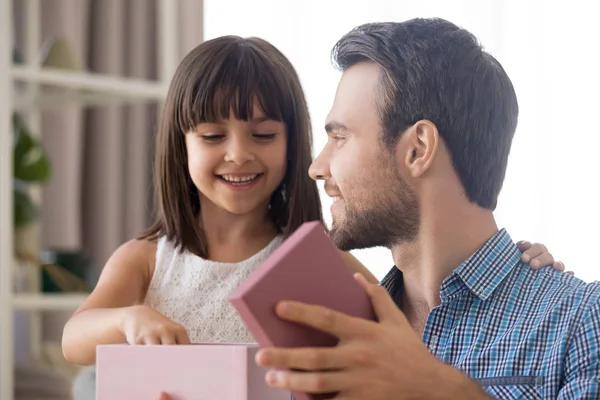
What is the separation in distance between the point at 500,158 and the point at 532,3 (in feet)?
6.08

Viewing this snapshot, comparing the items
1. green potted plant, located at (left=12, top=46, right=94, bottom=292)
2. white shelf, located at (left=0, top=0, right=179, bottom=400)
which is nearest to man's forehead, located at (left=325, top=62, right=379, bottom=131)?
white shelf, located at (left=0, top=0, right=179, bottom=400)

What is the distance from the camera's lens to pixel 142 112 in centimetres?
Result: 302

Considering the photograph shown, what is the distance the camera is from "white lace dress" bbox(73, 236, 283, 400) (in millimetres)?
1785

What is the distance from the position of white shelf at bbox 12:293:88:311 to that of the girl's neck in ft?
2.67

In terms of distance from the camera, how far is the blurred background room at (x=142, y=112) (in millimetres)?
2613

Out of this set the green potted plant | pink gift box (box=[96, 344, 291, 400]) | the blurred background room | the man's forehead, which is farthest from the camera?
the blurred background room

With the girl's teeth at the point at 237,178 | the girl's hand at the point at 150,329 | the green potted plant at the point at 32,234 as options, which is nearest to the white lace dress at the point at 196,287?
the girl's teeth at the point at 237,178

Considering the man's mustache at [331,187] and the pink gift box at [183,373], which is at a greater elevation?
the man's mustache at [331,187]

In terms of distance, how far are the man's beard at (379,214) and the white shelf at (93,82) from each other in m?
1.39

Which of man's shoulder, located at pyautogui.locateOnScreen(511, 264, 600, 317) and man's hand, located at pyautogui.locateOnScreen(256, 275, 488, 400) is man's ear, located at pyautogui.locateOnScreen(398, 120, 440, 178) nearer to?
man's shoulder, located at pyautogui.locateOnScreen(511, 264, 600, 317)

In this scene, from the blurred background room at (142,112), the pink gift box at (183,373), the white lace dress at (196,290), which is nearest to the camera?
the pink gift box at (183,373)

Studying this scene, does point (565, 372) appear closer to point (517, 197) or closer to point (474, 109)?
point (474, 109)

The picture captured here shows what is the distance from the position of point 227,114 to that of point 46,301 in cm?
109

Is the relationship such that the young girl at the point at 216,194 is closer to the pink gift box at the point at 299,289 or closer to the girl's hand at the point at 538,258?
the girl's hand at the point at 538,258
